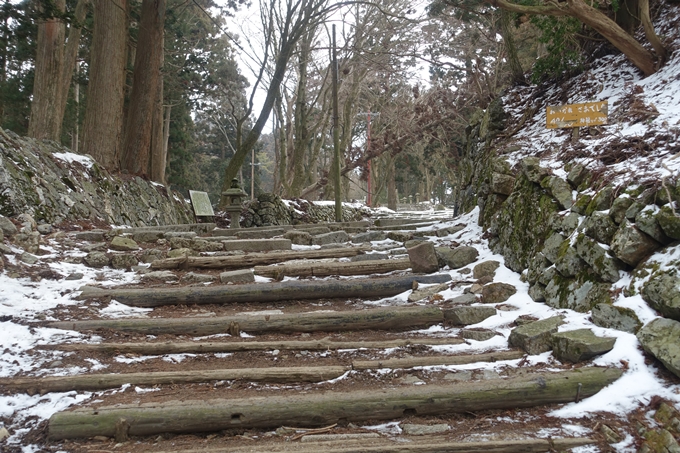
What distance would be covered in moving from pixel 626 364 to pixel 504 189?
3.45m

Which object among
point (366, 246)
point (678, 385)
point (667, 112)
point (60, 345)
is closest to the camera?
point (678, 385)

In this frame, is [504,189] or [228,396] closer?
[228,396]

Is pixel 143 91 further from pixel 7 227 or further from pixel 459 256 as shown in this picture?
pixel 459 256

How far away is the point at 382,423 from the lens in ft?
9.91

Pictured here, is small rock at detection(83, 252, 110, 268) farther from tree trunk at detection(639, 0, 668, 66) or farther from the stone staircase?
tree trunk at detection(639, 0, 668, 66)

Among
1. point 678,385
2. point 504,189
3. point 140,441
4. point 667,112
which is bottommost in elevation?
point 140,441

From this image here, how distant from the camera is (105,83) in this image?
10055 millimetres

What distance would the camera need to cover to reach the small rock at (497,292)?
4551mm

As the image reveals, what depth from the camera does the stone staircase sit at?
2854 millimetres

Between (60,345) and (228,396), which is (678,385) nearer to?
(228,396)

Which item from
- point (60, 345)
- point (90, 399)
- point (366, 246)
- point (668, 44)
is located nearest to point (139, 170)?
point (366, 246)

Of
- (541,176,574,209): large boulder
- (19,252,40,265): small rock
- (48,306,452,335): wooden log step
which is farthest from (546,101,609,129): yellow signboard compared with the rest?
(19,252,40,265): small rock

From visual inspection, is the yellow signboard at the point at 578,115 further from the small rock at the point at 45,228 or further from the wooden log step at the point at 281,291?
the small rock at the point at 45,228

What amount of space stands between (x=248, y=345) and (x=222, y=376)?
0.53 m
